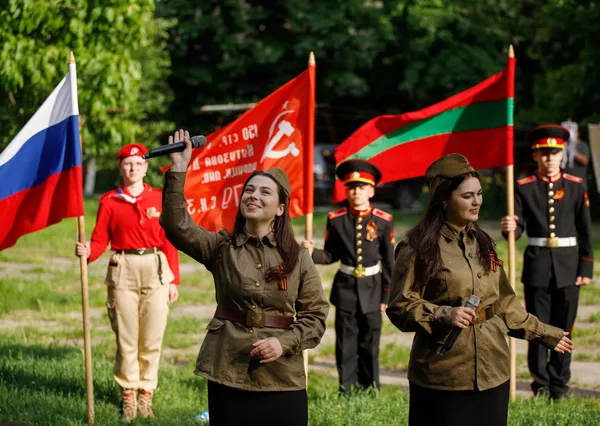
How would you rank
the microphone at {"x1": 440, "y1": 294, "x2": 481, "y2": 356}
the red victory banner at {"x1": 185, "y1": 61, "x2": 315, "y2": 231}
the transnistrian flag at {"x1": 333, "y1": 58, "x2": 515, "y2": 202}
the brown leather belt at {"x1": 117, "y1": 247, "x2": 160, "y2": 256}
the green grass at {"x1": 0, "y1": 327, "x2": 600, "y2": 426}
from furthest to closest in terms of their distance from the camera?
1. the transnistrian flag at {"x1": 333, "y1": 58, "x2": 515, "y2": 202}
2. the brown leather belt at {"x1": 117, "y1": 247, "x2": 160, "y2": 256}
3. the red victory banner at {"x1": 185, "y1": 61, "x2": 315, "y2": 231}
4. the green grass at {"x1": 0, "y1": 327, "x2": 600, "y2": 426}
5. the microphone at {"x1": 440, "y1": 294, "x2": 481, "y2": 356}

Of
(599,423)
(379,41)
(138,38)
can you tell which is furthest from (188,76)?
(599,423)

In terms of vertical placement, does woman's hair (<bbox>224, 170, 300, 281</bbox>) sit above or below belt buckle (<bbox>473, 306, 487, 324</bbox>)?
above

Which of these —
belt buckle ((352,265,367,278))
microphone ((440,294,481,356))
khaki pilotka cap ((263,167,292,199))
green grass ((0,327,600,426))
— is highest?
khaki pilotka cap ((263,167,292,199))

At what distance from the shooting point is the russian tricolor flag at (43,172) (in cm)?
685

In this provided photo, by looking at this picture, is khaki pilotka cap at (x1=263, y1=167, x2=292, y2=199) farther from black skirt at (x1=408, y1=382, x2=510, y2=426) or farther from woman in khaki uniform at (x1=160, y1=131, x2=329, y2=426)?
black skirt at (x1=408, y1=382, x2=510, y2=426)

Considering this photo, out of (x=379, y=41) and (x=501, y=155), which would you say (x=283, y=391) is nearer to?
(x=501, y=155)

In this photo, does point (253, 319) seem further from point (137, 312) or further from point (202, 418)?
point (137, 312)

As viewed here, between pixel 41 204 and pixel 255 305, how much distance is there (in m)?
2.87

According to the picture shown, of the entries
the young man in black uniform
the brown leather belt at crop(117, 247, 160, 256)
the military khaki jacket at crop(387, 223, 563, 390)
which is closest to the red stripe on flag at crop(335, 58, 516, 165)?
the young man in black uniform

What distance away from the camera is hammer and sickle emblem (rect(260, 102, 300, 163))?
7020 mm

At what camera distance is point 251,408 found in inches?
179

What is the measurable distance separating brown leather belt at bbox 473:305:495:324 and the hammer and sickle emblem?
2.67 metres

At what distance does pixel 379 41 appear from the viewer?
1275 inches

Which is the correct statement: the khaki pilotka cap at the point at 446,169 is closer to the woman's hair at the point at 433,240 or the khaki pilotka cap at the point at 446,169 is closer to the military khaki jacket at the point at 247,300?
the woman's hair at the point at 433,240
